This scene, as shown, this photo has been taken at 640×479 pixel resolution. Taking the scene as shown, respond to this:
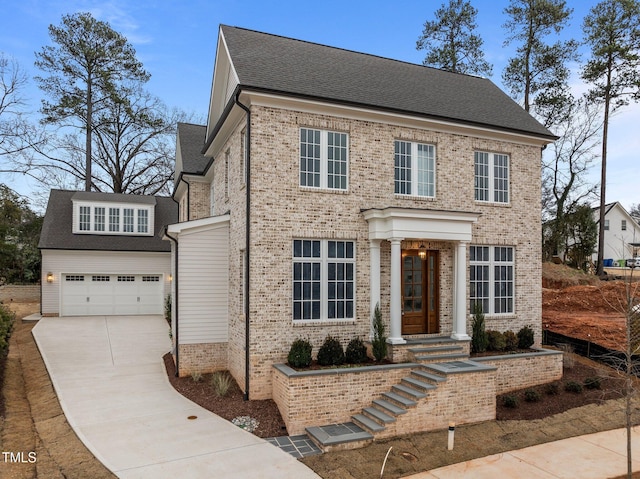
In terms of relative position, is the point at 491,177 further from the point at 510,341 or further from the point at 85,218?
the point at 85,218

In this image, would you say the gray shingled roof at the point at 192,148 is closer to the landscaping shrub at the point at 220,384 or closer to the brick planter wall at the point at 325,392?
the landscaping shrub at the point at 220,384

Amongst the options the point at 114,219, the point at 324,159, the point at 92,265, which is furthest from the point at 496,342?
the point at 114,219

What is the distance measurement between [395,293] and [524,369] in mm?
3888

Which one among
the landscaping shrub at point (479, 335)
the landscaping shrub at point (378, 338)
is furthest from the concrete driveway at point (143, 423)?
the landscaping shrub at point (479, 335)

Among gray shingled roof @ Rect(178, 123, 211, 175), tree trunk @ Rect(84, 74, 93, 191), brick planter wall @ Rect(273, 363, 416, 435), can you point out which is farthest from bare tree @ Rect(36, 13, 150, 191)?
brick planter wall @ Rect(273, 363, 416, 435)

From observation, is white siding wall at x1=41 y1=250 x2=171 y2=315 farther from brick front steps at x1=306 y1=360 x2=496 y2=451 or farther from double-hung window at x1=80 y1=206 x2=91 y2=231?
brick front steps at x1=306 y1=360 x2=496 y2=451

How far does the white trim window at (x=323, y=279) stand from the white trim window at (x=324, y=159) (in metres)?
1.45

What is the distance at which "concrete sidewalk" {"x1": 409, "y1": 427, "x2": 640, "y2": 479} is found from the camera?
655cm

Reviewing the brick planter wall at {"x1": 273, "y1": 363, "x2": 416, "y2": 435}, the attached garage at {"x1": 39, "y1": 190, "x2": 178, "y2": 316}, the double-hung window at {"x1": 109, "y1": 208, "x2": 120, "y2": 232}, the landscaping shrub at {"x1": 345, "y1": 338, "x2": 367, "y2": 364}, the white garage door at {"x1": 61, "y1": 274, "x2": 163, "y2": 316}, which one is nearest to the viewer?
the brick planter wall at {"x1": 273, "y1": 363, "x2": 416, "y2": 435}

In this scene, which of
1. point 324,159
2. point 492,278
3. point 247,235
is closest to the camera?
point 247,235

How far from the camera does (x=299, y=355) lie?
9039 millimetres

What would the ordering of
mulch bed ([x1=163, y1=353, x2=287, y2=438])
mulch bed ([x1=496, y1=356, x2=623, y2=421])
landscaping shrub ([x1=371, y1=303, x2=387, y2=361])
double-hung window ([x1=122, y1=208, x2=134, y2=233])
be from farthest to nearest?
double-hung window ([x1=122, y1=208, x2=134, y2=233])
landscaping shrub ([x1=371, y1=303, x2=387, y2=361])
mulch bed ([x1=496, y1=356, x2=623, y2=421])
mulch bed ([x1=163, y1=353, x2=287, y2=438])

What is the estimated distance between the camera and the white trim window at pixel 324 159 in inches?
399

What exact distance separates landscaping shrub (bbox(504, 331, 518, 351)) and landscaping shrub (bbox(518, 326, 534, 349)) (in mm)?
135
